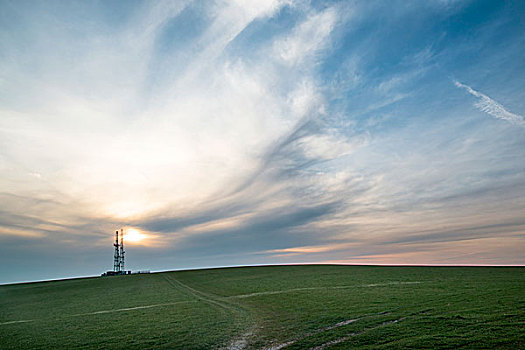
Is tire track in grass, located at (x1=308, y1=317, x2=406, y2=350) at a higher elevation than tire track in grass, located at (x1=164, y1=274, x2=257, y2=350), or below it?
higher

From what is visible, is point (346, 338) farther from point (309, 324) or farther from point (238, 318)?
point (238, 318)

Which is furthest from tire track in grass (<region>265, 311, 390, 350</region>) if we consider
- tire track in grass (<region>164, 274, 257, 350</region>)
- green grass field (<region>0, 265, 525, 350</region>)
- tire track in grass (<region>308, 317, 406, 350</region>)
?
tire track in grass (<region>164, 274, 257, 350</region>)

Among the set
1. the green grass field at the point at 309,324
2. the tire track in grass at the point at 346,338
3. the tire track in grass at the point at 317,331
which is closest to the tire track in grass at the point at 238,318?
the green grass field at the point at 309,324

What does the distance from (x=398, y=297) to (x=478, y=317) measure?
12719mm

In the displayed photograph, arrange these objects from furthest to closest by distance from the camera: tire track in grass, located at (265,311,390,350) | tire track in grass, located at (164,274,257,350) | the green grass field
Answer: tire track in grass, located at (164,274,257,350) < tire track in grass, located at (265,311,390,350) < the green grass field

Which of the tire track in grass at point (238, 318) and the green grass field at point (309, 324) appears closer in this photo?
the green grass field at point (309, 324)

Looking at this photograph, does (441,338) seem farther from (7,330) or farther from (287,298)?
(7,330)

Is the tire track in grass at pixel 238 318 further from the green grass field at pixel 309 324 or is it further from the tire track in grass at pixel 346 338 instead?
the tire track in grass at pixel 346 338

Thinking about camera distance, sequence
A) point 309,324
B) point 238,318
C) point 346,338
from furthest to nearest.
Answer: point 238,318
point 309,324
point 346,338

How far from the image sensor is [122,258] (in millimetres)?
132750

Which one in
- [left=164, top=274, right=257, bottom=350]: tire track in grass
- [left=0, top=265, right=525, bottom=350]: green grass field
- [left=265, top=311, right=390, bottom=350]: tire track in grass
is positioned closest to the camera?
[left=0, top=265, right=525, bottom=350]: green grass field

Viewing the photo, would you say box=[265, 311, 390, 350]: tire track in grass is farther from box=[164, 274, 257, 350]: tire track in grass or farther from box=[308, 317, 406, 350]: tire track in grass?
box=[164, 274, 257, 350]: tire track in grass

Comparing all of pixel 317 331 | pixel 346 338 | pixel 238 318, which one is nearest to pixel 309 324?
pixel 317 331

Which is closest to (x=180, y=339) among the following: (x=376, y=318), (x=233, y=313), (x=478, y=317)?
(x=233, y=313)
